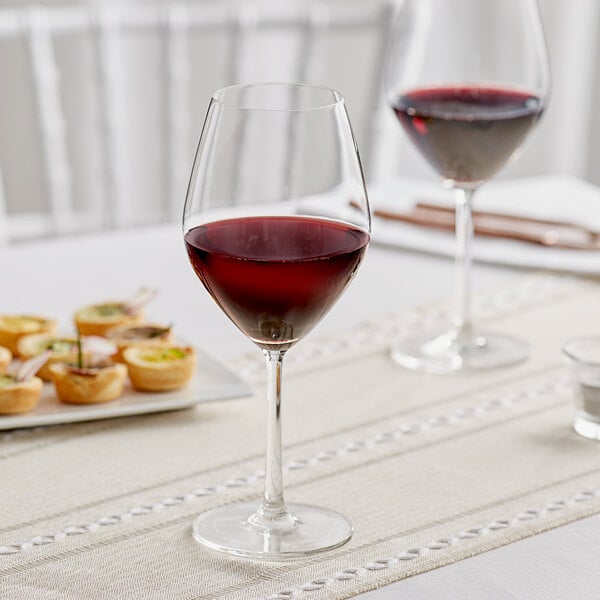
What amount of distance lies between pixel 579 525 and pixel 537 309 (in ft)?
1.56

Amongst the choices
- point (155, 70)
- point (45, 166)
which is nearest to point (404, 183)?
point (45, 166)

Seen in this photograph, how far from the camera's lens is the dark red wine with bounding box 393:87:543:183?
109cm

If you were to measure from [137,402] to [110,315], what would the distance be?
0.58ft

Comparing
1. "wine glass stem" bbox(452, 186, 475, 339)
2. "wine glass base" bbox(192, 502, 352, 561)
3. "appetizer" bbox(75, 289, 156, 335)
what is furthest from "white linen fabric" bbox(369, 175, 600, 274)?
"wine glass base" bbox(192, 502, 352, 561)

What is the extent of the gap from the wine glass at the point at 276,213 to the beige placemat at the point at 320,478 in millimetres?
39

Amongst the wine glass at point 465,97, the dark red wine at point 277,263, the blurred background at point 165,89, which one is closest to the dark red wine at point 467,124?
the wine glass at point 465,97

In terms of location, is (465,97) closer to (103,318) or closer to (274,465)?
(103,318)

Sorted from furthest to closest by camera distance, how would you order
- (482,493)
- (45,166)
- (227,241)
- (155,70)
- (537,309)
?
(155,70) → (45,166) → (537,309) → (482,493) → (227,241)

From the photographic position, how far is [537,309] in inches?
48.3

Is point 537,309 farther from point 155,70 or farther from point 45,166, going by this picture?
point 155,70

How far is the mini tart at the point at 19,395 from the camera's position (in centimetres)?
90

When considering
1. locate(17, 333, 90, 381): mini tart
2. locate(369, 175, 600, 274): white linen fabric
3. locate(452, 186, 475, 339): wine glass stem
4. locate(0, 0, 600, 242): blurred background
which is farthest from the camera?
locate(0, 0, 600, 242): blurred background

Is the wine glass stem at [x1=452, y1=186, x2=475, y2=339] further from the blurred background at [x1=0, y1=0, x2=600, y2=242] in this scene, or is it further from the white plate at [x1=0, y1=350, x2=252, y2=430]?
the blurred background at [x1=0, y1=0, x2=600, y2=242]

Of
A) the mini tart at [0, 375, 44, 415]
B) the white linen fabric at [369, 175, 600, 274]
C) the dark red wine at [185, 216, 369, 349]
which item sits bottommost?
the mini tart at [0, 375, 44, 415]
